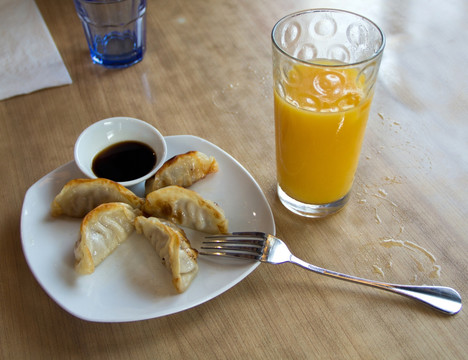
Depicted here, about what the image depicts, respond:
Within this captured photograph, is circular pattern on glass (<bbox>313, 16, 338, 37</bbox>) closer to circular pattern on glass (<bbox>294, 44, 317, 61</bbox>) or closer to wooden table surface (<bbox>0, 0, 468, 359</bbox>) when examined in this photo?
circular pattern on glass (<bbox>294, 44, 317, 61</bbox>)

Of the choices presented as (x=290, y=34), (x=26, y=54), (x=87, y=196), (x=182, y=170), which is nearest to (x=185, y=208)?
(x=182, y=170)

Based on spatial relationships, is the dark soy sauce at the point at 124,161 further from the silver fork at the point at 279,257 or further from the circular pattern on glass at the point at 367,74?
the circular pattern on glass at the point at 367,74

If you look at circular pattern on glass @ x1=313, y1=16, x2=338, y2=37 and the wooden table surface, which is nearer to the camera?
the wooden table surface

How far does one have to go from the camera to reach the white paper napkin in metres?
1.51

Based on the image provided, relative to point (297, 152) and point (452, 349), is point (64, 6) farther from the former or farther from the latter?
point (452, 349)

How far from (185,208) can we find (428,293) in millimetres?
524

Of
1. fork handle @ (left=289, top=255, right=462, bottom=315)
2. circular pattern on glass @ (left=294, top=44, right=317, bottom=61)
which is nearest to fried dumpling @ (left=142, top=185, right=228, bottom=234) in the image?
fork handle @ (left=289, top=255, right=462, bottom=315)

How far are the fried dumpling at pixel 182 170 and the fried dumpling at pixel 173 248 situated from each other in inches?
5.1

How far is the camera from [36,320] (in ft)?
3.00

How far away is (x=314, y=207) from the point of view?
1.07 meters

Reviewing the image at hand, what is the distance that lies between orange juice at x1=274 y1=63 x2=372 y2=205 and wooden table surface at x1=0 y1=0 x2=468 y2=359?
90mm

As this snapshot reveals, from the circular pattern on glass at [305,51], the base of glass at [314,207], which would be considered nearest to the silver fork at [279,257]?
the base of glass at [314,207]

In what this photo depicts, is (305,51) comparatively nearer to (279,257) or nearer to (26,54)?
(279,257)

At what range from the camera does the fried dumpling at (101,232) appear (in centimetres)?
92
